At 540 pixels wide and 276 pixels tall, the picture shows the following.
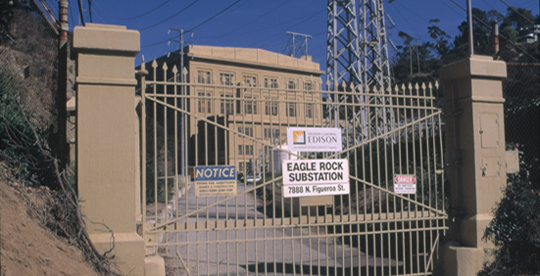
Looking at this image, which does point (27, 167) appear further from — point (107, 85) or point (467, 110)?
point (467, 110)

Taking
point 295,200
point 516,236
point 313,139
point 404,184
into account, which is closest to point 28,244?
point 313,139

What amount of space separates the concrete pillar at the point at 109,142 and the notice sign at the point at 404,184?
3363 mm

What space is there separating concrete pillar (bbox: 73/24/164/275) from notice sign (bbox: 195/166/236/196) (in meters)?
0.74

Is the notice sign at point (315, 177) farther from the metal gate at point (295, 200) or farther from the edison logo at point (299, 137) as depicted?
the edison logo at point (299, 137)

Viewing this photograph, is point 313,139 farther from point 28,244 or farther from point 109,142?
point 28,244

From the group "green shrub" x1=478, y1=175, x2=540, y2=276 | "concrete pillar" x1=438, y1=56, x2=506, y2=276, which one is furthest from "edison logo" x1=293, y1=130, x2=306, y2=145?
"green shrub" x1=478, y1=175, x2=540, y2=276

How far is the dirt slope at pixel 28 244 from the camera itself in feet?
12.0

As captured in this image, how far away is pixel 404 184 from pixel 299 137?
1768mm

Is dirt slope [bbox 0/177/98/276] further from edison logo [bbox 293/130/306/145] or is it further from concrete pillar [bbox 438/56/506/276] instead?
concrete pillar [bbox 438/56/506/276]

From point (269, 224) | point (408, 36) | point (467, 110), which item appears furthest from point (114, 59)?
point (408, 36)

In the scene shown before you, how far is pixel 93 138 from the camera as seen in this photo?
483cm

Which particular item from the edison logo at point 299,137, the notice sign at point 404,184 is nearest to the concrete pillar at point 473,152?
the notice sign at point 404,184

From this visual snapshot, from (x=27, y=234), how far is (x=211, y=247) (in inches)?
232

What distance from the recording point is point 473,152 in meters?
6.52
